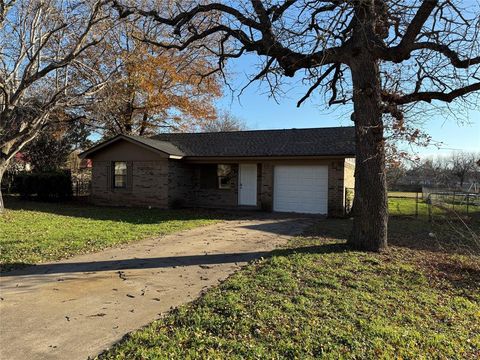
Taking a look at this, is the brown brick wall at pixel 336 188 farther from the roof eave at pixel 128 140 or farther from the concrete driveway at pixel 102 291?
the roof eave at pixel 128 140

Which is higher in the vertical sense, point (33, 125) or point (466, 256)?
point (33, 125)

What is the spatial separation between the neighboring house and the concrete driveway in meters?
7.42

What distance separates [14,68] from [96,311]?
1273 cm

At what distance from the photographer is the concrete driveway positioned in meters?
3.66

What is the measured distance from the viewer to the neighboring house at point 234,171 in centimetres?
1566

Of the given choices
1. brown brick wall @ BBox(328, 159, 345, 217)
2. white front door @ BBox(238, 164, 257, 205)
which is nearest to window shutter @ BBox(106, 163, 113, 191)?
white front door @ BBox(238, 164, 257, 205)

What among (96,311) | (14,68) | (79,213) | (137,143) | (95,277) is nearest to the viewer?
(96,311)

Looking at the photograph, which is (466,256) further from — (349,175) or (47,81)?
(47,81)

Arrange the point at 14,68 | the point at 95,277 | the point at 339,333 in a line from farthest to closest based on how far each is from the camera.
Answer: the point at 14,68 < the point at 95,277 < the point at 339,333

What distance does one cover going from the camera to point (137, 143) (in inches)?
695

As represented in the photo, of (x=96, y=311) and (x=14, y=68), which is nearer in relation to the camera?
(x=96, y=311)

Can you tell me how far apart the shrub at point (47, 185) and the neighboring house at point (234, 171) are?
104 inches

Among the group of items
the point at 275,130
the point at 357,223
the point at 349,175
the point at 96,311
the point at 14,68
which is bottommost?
the point at 96,311

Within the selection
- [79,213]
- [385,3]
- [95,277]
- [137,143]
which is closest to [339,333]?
[95,277]
